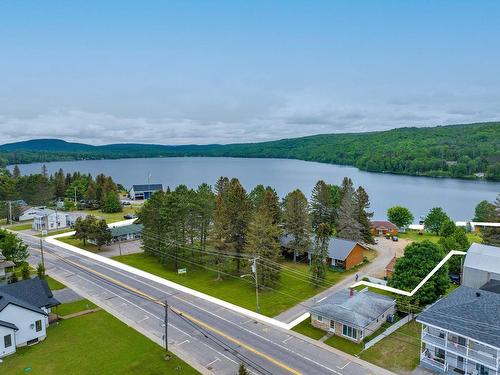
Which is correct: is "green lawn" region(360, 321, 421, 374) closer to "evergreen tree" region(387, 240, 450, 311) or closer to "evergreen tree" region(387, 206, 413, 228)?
"evergreen tree" region(387, 240, 450, 311)

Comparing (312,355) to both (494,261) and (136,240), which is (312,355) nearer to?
(494,261)

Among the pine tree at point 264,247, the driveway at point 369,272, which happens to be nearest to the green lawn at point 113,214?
the pine tree at point 264,247

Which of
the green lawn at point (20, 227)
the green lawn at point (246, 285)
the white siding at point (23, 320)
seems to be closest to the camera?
the white siding at point (23, 320)

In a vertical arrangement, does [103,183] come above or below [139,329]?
above

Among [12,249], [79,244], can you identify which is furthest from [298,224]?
[79,244]

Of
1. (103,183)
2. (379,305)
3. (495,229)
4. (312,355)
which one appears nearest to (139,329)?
(312,355)

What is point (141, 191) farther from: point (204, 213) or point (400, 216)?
point (400, 216)

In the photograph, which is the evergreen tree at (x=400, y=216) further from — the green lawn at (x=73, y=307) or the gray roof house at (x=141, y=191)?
the gray roof house at (x=141, y=191)
